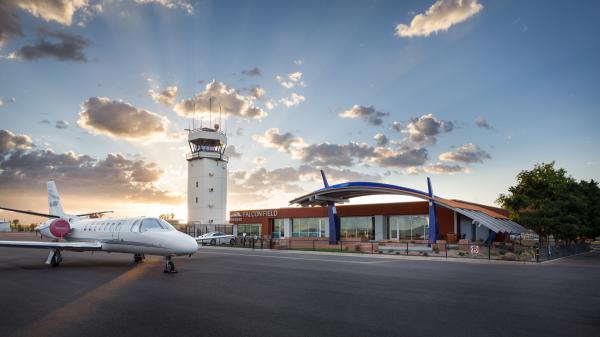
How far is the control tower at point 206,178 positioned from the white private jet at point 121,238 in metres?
39.9

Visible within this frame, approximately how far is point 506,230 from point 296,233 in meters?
27.6

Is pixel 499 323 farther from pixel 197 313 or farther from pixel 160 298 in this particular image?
pixel 160 298

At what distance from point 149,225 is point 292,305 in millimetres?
10902

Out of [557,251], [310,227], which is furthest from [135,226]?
[310,227]

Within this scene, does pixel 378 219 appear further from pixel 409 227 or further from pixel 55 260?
pixel 55 260

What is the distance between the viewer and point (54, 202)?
1150 inches

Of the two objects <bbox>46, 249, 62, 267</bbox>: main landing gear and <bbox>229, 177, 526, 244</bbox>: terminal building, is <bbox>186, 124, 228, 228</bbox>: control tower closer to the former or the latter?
Answer: <bbox>229, 177, 526, 244</bbox>: terminal building

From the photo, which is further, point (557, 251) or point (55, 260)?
point (557, 251)

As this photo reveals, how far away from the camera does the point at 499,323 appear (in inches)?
325

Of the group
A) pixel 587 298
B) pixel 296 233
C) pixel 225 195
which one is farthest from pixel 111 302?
pixel 225 195

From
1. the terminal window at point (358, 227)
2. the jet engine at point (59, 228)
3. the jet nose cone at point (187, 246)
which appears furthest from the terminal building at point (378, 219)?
the jet nose cone at point (187, 246)

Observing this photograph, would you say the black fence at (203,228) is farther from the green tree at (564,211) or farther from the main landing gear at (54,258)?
the main landing gear at (54,258)

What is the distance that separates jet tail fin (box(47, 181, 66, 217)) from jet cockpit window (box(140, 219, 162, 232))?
13581 millimetres

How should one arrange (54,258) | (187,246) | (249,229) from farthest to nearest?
(249,229), (54,258), (187,246)
